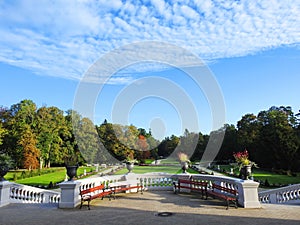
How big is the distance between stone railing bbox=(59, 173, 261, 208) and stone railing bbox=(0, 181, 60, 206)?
5.26ft

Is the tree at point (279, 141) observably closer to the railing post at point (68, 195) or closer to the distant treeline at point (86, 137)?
the distant treeline at point (86, 137)

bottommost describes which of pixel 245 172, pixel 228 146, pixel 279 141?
pixel 245 172

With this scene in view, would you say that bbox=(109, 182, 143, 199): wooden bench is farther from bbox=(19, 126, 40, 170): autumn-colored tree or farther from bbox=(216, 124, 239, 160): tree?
bbox=(216, 124, 239, 160): tree

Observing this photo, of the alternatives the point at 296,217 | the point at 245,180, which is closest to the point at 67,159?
the point at 245,180

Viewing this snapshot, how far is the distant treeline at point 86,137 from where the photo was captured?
4368cm

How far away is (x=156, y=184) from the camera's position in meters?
15.2

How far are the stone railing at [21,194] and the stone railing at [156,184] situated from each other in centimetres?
160

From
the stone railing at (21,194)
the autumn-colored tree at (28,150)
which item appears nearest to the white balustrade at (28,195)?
the stone railing at (21,194)

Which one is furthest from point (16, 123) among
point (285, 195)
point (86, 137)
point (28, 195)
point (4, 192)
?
point (285, 195)

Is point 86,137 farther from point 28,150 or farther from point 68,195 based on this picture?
point 68,195

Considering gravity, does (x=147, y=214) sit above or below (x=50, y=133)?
below

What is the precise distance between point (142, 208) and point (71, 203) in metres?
2.62

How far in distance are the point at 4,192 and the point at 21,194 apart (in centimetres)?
169

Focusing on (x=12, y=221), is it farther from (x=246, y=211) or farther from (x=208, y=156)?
(x=208, y=156)
